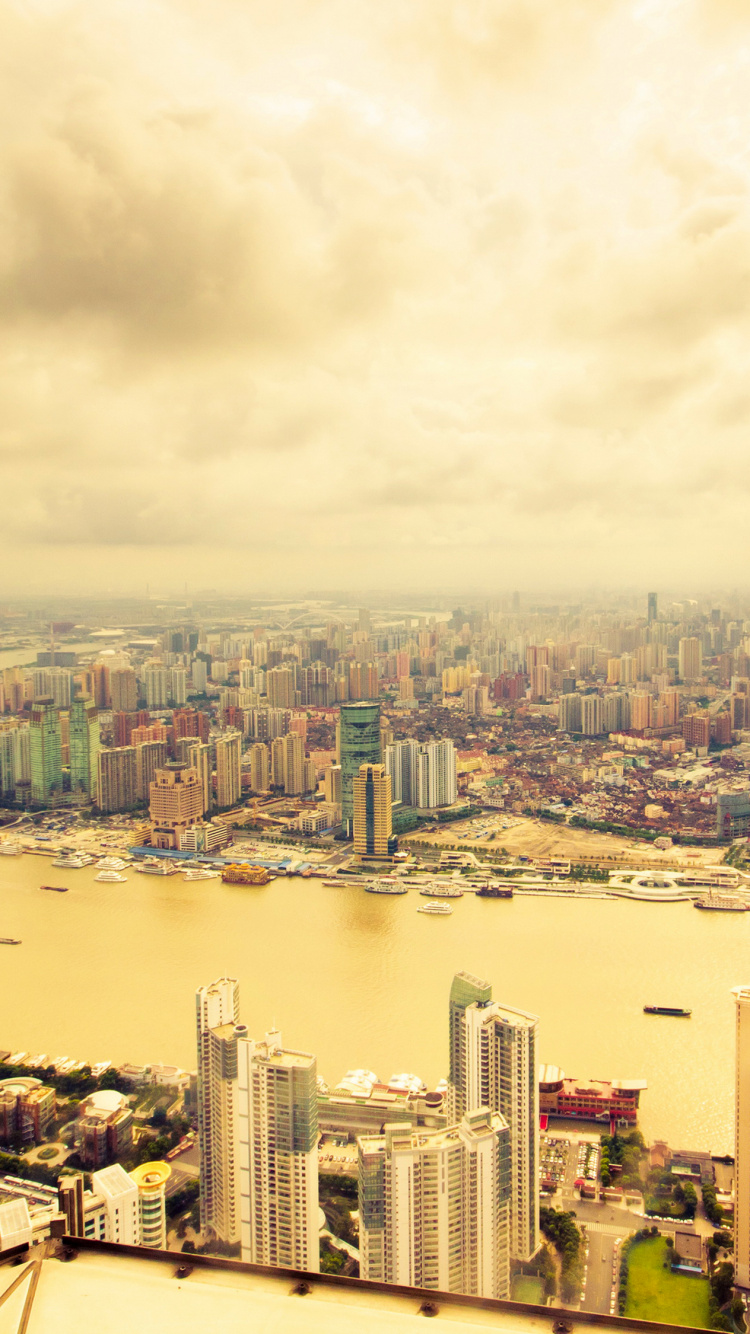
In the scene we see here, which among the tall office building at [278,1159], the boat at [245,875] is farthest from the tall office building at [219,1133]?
the boat at [245,875]

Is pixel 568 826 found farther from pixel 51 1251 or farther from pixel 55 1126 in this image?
pixel 51 1251

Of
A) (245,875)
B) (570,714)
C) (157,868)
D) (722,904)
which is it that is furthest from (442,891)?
(570,714)

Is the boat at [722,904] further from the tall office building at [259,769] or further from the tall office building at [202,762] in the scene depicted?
the tall office building at [259,769]

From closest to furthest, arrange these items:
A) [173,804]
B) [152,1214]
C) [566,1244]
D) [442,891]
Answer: [152,1214] → [566,1244] → [442,891] → [173,804]

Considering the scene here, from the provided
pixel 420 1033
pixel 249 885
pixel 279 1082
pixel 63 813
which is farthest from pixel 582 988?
pixel 63 813

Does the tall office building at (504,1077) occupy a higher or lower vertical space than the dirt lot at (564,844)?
higher

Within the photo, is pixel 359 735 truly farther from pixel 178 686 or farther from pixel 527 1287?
pixel 527 1287

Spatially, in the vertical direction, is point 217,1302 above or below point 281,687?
above
